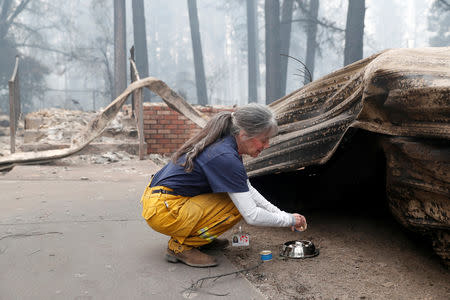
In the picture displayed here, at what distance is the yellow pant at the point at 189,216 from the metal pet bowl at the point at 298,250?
1.46 feet

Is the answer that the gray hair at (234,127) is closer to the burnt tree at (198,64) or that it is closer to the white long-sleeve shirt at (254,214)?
the white long-sleeve shirt at (254,214)

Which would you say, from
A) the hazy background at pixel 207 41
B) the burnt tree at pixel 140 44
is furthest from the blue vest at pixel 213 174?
the hazy background at pixel 207 41


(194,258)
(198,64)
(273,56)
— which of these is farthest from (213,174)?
(198,64)

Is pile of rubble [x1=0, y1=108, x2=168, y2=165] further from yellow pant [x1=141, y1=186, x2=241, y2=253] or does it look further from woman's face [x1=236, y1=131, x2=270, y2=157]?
woman's face [x1=236, y1=131, x2=270, y2=157]

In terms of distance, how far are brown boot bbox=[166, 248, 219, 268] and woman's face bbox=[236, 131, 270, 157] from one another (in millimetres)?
722

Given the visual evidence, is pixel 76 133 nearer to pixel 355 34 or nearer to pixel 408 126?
pixel 408 126

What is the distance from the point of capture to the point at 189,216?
8.71 feet

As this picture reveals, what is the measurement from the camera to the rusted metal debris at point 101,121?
20.4 feet

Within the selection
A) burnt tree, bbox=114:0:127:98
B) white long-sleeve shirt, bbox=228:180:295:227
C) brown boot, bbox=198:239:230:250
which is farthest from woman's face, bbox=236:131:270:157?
burnt tree, bbox=114:0:127:98

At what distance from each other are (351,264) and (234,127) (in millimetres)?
1172

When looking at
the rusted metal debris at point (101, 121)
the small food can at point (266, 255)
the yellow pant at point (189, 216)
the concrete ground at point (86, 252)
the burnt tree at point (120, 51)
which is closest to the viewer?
the concrete ground at point (86, 252)

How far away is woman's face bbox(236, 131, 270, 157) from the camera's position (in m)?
2.58

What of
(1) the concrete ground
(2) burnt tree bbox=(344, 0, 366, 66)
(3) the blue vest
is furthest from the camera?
(2) burnt tree bbox=(344, 0, 366, 66)

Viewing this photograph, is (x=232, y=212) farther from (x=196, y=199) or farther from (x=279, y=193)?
(x=279, y=193)
